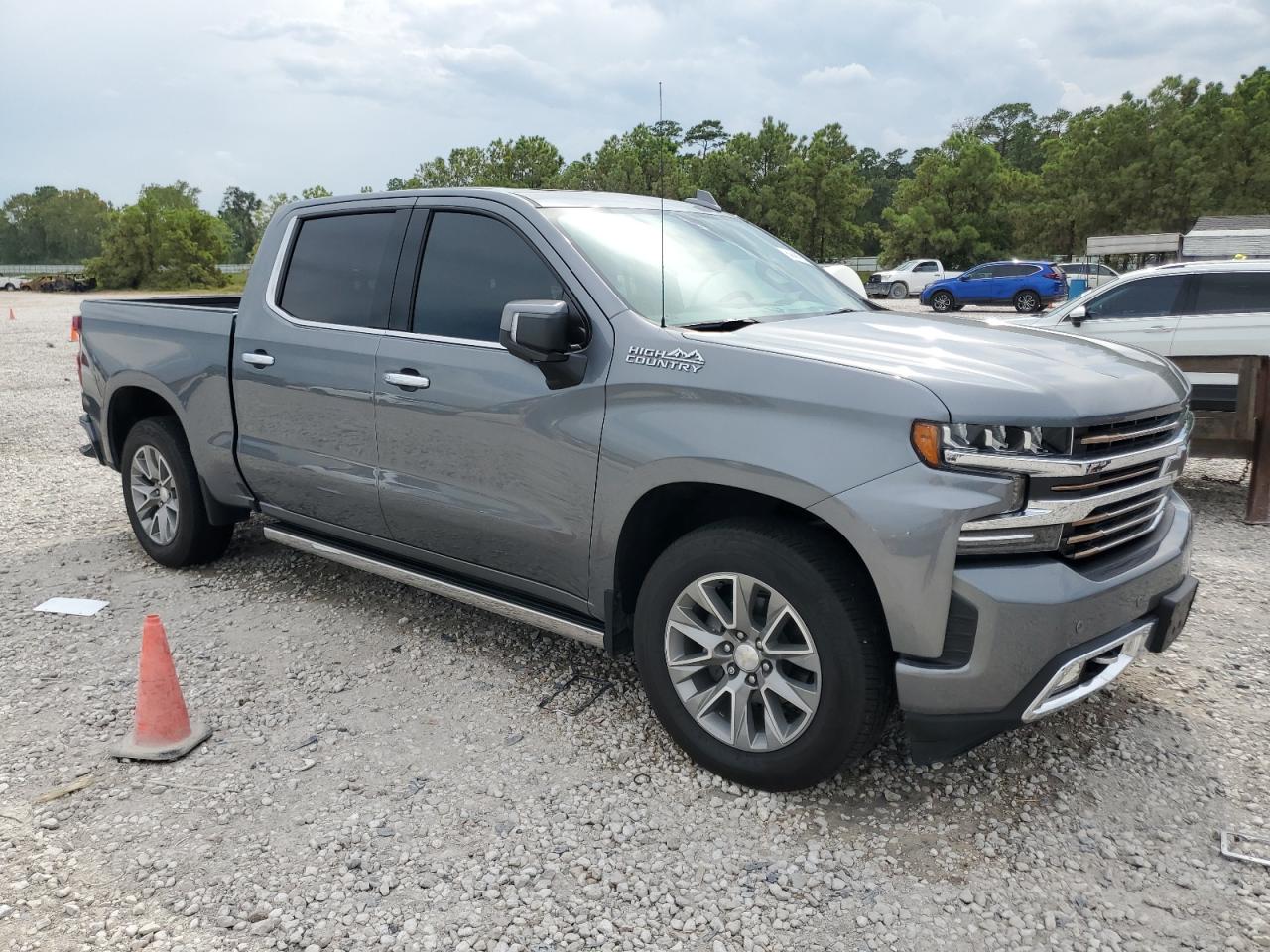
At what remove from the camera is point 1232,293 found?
9.91 meters

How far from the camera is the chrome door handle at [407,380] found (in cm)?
400

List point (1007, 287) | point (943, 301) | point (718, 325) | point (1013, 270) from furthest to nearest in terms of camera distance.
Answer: point (943, 301)
point (1007, 287)
point (1013, 270)
point (718, 325)

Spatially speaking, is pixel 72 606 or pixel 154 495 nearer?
pixel 72 606

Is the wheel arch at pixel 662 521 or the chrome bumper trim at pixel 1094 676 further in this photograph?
the wheel arch at pixel 662 521

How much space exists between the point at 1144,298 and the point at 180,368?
370 inches

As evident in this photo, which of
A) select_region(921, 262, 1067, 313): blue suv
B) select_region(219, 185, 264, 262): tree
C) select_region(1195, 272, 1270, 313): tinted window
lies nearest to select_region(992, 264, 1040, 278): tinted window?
select_region(921, 262, 1067, 313): blue suv

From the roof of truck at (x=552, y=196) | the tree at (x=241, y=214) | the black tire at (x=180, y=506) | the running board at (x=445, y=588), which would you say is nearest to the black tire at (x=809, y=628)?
the running board at (x=445, y=588)

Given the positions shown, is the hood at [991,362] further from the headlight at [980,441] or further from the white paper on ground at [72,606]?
the white paper on ground at [72,606]

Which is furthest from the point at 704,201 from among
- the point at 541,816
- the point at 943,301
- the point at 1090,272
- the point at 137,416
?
the point at 1090,272

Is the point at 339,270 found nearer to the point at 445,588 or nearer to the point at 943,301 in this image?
the point at 445,588

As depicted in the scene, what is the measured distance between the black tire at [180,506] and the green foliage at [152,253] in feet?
228

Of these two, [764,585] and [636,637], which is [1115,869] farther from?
[636,637]

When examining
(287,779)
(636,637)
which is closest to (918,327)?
(636,637)

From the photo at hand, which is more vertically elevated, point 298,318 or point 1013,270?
point 298,318
